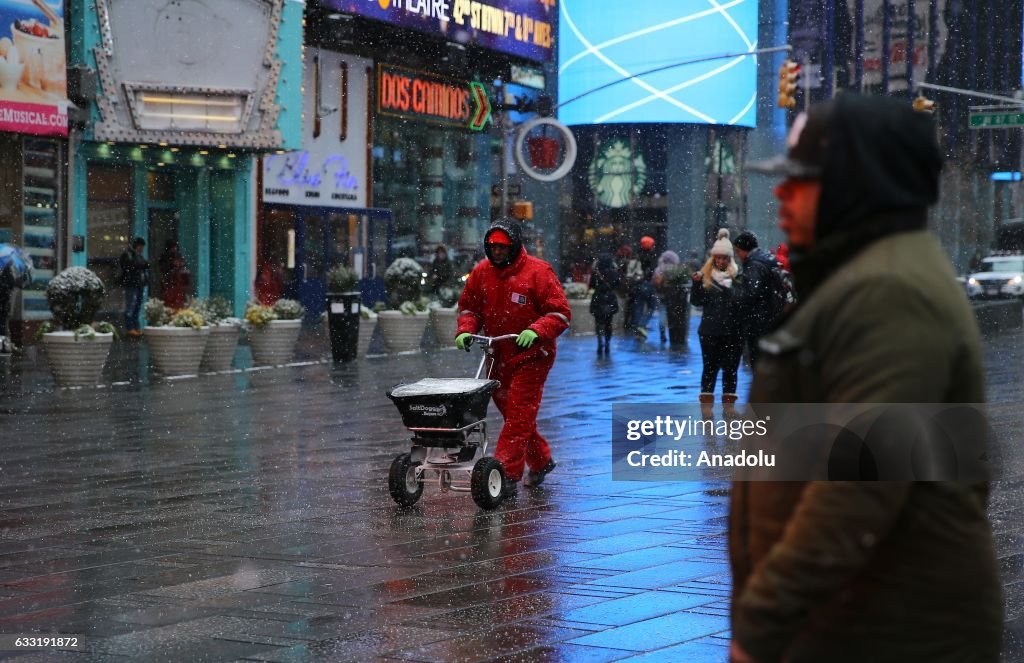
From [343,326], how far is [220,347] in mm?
2214

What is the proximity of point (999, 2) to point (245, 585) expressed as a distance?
79874 millimetres

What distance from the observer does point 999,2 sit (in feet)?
265

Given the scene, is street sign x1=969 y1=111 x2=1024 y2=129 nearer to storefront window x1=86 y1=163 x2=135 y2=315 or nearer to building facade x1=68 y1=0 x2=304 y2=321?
building facade x1=68 y1=0 x2=304 y2=321

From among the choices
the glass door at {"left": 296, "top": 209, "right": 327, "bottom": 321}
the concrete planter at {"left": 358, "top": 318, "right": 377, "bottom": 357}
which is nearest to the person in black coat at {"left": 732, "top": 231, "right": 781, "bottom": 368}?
the concrete planter at {"left": 358, "top": 318, "right": 377, "bottom": 357}

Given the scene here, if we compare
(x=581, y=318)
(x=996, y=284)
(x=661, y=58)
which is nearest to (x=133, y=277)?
(x=581, y=318)

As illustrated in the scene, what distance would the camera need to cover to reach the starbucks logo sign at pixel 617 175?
61562mm

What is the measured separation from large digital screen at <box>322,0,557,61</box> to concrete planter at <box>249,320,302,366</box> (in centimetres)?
1197

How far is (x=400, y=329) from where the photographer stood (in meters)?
25.8

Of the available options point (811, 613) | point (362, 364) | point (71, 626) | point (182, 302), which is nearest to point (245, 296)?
point (182, 302)

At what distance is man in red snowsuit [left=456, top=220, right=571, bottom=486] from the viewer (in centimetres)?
1012

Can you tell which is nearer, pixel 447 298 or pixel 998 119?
pixel 447 298

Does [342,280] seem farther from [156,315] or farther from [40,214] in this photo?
[40,214]

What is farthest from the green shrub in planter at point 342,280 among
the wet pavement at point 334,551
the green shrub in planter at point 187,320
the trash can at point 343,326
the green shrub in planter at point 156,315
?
the wet pavement at point 334,551

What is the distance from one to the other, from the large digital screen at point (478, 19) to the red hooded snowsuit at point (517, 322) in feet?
77.8
